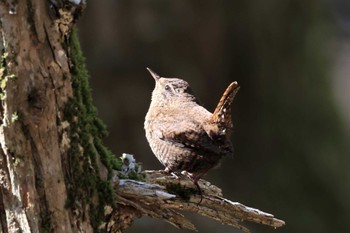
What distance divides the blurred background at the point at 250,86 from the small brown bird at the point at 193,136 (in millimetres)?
2753

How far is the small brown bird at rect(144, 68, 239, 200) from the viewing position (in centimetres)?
429

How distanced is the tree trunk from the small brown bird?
1.36m

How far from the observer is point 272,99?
8.15 metres

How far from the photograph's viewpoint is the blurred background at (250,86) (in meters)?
7.46

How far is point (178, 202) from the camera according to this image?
3.41 m

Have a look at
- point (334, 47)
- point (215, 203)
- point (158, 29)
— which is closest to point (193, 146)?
point (215, 203)

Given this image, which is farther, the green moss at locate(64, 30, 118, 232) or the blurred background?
the blurred background

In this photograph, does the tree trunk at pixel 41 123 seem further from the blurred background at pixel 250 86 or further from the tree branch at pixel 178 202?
the blurred background at pixel 250 86

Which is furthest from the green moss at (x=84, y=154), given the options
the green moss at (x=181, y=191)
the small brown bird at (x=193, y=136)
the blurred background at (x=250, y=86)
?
the blurred background at (x=250, y=86)

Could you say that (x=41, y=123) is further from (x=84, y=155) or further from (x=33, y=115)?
(x=84, y=155)

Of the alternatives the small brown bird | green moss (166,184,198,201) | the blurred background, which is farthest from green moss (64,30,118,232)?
the blurred background

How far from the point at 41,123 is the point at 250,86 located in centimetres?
547

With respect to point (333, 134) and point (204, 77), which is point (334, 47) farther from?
point (204, 77)

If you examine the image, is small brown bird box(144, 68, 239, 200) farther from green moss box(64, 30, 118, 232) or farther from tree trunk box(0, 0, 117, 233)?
tree trunk box(0, 0, 117, 233)
